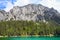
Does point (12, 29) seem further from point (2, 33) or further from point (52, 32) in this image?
point (52, 32)

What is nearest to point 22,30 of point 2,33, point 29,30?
point 29,30

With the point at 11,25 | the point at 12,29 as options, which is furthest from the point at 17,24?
the point at 12,29

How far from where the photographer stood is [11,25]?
479 ft

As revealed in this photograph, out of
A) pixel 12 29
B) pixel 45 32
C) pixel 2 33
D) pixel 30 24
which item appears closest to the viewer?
pixel 2 33

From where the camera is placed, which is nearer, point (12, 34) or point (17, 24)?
point (12, 34)

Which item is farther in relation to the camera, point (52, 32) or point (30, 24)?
point (30, 24)

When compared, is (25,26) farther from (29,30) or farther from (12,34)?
(12,34)

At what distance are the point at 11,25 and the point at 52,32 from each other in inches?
1318

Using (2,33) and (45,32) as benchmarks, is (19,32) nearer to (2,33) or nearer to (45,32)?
(2,33)

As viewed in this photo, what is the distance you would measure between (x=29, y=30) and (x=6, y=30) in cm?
1807

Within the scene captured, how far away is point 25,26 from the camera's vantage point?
484 feet

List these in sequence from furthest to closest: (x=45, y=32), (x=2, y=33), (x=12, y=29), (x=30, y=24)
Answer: (x=30, y=24), (x=45, y=32), (x=12, y=29), (x=2, y=33)

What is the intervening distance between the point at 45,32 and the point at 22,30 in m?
19.0

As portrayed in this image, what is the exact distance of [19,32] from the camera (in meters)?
132
